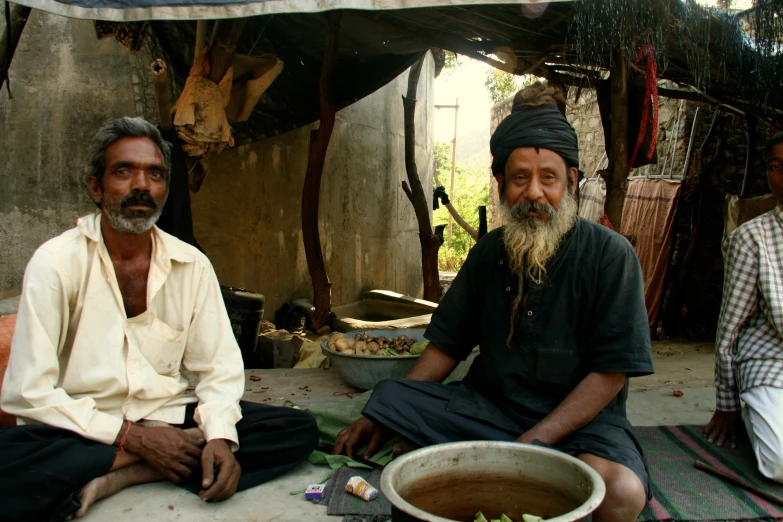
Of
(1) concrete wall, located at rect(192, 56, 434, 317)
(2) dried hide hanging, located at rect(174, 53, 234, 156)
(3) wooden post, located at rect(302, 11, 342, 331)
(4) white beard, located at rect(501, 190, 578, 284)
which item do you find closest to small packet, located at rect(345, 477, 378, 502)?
(4) white beard, located at rect(501, 190, 578, 284)

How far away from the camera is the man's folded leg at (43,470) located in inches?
85.1

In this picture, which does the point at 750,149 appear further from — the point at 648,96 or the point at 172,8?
the point at 172,8

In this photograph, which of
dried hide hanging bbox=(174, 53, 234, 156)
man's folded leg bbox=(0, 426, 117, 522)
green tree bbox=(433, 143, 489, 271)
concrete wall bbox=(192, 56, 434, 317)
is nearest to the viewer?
man's folded leg bbox=(0, 426, 117, 522)

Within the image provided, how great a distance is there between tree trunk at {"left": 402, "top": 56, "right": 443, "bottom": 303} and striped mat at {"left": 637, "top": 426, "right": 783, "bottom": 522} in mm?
4483

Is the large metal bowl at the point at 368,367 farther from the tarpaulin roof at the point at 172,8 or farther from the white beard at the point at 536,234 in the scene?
the tarpaulin roof at the point at 172,8

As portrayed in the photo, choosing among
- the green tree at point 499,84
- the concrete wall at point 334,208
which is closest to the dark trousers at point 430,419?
the concrete wall at point 334,208

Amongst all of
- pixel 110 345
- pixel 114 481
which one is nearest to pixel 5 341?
pixel 110 345

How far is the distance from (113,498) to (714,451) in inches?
105

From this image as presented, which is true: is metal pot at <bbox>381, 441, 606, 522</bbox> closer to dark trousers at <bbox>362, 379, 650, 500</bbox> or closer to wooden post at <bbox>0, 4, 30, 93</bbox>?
dark trousers at <bbox>362, 379, 650, 500</bbox>

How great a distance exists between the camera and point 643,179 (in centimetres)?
746

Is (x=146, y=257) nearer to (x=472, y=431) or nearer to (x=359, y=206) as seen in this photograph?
(x=472, y=431)

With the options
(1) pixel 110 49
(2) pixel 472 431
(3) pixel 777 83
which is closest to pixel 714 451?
(2) pixel 472 431

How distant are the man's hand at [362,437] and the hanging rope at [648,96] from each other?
288cm

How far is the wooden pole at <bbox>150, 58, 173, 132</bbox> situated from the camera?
3687mm
